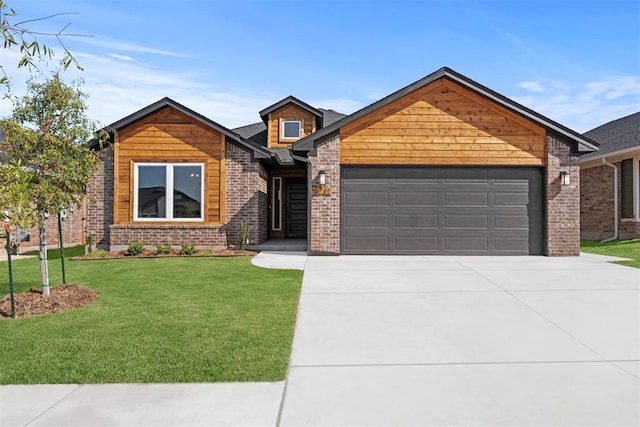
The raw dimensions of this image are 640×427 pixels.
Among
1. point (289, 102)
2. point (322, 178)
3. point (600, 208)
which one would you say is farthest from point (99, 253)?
point (600, 208)

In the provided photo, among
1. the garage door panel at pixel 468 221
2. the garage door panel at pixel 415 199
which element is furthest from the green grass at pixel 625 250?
the garage door panel at pixel 415 199

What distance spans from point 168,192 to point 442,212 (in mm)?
8235

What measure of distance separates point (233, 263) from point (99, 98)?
4.66m

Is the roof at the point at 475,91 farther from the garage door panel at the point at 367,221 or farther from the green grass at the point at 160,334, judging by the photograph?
the green grass at the point at 160,334

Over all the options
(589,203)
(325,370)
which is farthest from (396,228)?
(589,203)

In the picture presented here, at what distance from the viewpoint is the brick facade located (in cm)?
1546

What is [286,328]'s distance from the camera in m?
4.62

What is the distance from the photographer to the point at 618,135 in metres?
17.2

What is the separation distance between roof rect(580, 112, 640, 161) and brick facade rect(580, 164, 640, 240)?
706 millimetres

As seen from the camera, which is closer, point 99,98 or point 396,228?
point 99,98

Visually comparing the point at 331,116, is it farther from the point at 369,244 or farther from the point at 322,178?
the point at 369,244

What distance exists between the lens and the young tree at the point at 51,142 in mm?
5918

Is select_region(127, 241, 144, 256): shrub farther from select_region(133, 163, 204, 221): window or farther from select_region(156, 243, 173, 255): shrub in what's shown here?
select_region(133, 163, 204, 221): window

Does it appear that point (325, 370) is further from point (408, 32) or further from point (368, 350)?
point (408, 32)
